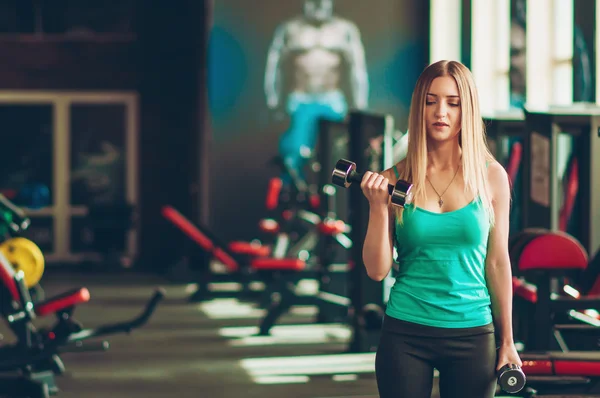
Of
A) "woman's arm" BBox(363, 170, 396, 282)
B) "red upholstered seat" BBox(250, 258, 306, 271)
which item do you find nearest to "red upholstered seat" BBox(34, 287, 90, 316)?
"red upholstered seat" BBox(250, 258, 306, 271)

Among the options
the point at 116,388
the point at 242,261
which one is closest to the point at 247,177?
the point at 242,261

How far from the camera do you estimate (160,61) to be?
12266 millimetres

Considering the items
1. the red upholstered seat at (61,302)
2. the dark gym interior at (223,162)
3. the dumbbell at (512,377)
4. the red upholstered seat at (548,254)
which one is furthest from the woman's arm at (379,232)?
the red upholstered seat at (61,302)

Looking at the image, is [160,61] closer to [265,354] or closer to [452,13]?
[452,13]

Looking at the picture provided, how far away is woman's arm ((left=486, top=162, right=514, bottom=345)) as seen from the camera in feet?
7.31

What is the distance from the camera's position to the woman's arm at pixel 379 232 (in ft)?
6.88

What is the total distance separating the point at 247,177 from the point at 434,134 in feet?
30.0

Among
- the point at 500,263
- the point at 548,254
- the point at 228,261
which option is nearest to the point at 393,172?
the point at 500,263

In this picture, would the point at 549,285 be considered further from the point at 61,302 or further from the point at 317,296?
the point at 317,296

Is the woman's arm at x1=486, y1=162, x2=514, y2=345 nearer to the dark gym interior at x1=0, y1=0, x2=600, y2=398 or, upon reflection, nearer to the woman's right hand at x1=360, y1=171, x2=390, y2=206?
the woman's right hand at x1=360, y1=171, x2=390, y2=206

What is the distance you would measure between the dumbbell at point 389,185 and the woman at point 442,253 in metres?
0.06

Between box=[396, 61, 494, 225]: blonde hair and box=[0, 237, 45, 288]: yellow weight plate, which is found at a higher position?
box=[396, 61, 494, 225]: blonde hair

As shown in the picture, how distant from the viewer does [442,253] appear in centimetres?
216

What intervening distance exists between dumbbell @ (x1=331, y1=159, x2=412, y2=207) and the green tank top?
0.09 m
